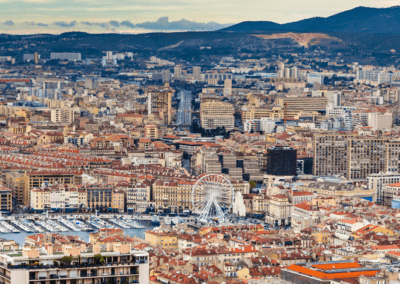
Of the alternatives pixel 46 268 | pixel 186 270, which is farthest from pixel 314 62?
pixel 46 268

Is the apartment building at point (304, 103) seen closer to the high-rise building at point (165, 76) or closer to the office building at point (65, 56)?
the high-rise building at point (165, 76)

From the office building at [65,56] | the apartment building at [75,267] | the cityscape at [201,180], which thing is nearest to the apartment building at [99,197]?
the cityscape at [201,180]

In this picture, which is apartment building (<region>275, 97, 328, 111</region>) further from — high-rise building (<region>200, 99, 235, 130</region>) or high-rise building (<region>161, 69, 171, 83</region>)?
high-rise building (<region>161, 69, 171, 83</region>)

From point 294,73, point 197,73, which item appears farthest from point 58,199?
point 197,73

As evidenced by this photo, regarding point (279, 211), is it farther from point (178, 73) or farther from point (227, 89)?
point (178, 73)

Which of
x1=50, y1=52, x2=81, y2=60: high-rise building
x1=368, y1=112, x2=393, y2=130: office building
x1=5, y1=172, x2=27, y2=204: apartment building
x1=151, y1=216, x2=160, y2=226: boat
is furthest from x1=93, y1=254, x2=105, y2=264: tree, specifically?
x1=50, y1=52, x2=81, y2=60: high-rise building

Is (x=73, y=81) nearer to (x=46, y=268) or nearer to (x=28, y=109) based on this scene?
(x=28, y=109)
